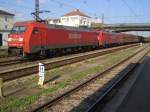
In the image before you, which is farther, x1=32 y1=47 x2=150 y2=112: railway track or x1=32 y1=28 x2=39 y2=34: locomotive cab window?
x1=32 y1=28 x2=39 y2=34: locomotive cab window

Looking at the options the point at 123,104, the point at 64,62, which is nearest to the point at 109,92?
the point at 123,104

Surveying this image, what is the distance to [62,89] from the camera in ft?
39.5

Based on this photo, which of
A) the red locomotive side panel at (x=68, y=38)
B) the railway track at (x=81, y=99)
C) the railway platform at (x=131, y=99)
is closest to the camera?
the railway track at (x=81, y=99)

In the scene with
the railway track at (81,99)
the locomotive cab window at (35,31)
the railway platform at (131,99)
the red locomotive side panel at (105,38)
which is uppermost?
the locomotive cab window at (35,31)

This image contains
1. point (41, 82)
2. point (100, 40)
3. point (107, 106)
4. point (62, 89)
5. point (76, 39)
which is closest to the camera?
point (107, 106)

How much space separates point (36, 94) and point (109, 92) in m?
2.76

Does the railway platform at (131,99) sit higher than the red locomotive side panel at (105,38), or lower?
lower

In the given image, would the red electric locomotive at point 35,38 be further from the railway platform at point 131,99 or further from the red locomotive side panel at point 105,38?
the red locomotive side panel at point 105,38

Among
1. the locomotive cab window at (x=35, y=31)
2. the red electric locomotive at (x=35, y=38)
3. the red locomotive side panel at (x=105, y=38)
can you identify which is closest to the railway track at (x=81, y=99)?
the red electric locomotive at (x=35, y=38)

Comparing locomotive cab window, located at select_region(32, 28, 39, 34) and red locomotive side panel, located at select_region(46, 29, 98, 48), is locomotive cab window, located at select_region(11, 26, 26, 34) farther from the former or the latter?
red locomotive side panel, located at select_region(46, 29, 98, 48)

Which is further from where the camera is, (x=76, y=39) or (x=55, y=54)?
(x=76, y=39)

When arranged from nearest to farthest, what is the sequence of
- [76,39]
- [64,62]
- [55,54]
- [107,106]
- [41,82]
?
1. [107,106]
2. [41,82]
3. [64,62]
4. [55,54]
5. [76,39]

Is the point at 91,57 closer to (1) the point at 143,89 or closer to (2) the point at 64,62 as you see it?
(2) the point at 64,62

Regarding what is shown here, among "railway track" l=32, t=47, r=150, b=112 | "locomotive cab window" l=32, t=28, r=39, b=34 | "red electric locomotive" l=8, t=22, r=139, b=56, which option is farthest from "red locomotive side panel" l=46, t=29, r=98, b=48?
"railway track" l=32, t=47, r=150, b=112
